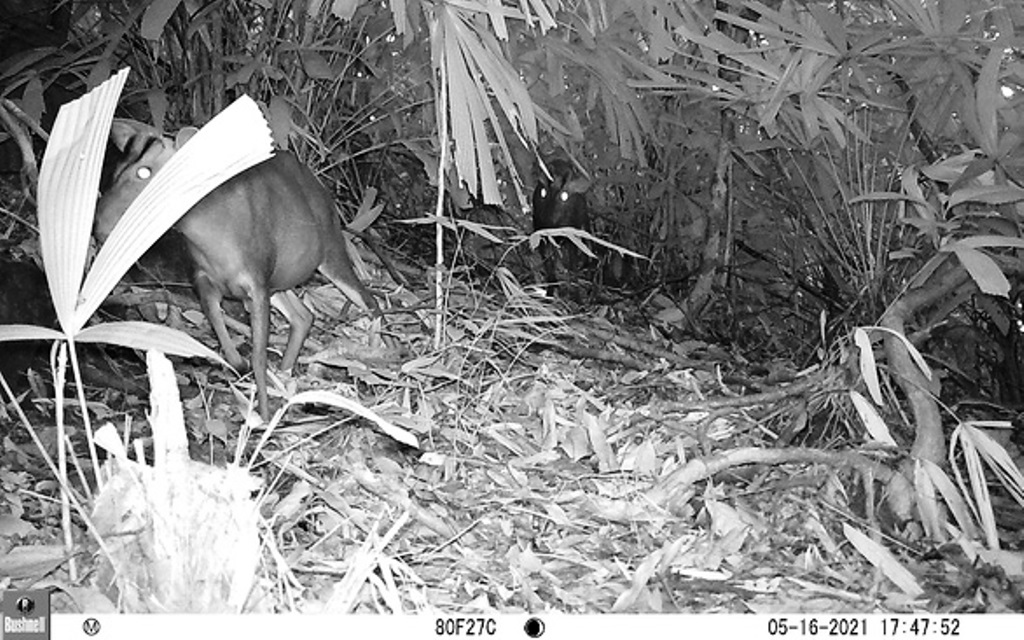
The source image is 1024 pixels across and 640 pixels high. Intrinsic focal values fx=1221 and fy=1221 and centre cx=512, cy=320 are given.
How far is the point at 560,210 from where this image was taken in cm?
89

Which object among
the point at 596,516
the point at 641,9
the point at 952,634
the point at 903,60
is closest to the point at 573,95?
the point at 641,9

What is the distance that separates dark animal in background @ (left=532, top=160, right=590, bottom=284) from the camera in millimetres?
883

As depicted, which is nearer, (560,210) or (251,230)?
(251,230)

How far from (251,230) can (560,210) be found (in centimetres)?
26

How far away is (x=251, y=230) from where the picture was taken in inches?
28.1

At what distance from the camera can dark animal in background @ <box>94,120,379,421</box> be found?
0.68m

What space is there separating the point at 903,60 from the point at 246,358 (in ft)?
1.61

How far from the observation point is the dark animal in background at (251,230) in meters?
0.68

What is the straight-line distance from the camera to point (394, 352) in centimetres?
76

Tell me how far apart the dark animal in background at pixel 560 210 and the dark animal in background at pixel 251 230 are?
17 cm

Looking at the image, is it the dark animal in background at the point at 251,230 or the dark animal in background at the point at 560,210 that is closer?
the dark animal in background at the point at 251,230

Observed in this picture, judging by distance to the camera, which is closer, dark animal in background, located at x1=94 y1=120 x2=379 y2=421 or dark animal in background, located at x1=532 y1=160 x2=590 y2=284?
dark animal in background, located at x1=94 y1=120 x2=379 y2=421

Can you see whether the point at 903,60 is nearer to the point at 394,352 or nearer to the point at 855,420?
the point at 855,420

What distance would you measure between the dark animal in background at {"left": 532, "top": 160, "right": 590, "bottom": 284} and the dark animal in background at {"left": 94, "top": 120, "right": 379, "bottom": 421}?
172 mm
